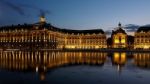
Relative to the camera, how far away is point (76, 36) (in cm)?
16575

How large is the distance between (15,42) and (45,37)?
22956mm

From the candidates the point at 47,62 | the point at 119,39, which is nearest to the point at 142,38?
the point at 119,39

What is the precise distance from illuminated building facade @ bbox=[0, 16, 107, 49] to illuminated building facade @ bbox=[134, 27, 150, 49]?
23.1m

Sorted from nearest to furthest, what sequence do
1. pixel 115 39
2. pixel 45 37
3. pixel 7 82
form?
pixel 7 82 < pixel 45 37 < pixel 115 39

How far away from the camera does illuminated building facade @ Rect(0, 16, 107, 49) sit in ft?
440

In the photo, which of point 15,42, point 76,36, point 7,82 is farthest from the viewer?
point 76,36

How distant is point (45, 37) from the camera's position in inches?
5266

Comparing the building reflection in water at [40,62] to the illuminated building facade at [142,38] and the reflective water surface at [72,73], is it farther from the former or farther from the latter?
the illuminated building facade at [142,38]

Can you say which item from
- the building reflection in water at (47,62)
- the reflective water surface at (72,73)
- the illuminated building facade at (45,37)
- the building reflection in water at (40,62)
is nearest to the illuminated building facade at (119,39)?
the illuminated building facade at (45,37)

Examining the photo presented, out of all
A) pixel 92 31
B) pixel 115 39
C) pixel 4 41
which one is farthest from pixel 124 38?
pixel 4 41

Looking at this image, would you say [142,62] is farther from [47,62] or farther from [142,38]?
[142,38]

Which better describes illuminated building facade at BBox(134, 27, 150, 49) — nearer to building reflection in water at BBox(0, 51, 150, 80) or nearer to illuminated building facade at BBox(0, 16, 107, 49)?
illuminated building facade at BBox(0, 16, 107, 49)

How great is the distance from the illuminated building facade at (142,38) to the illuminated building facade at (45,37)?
23110 mm

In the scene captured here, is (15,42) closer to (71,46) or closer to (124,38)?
(71,46)
